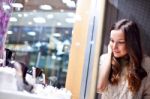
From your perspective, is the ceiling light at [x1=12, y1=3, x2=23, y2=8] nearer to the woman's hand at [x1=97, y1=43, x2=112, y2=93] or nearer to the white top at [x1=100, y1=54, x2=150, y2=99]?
the woman's hand at [x1=97, y1=43, x2=112, y2=93]

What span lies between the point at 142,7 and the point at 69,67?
597 mm

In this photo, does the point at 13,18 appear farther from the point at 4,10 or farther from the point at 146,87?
the point at 146,87

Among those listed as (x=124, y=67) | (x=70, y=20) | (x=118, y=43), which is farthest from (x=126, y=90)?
(x=70, y=20)

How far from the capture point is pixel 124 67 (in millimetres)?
1890

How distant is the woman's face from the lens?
1.88 m

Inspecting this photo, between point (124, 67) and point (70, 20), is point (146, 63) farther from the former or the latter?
point (70, 20)

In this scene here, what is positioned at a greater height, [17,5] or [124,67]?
[17,5]

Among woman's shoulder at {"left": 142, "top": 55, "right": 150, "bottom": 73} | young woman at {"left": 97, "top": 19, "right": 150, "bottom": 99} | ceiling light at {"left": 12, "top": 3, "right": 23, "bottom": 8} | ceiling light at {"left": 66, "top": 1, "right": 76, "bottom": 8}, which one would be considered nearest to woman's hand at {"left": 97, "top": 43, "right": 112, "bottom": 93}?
young woman at {"left": 97, "top": 19, "right": 150, "bottom": 99}

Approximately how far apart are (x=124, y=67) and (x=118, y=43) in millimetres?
155

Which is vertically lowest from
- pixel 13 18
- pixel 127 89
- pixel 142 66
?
pixel 127 89

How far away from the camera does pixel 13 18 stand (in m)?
2.01

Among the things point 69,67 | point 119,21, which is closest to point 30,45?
point 69,67

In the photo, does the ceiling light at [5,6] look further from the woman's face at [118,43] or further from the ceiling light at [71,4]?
the woman's face at [118,43]

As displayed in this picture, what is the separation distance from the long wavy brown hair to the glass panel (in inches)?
12.1
